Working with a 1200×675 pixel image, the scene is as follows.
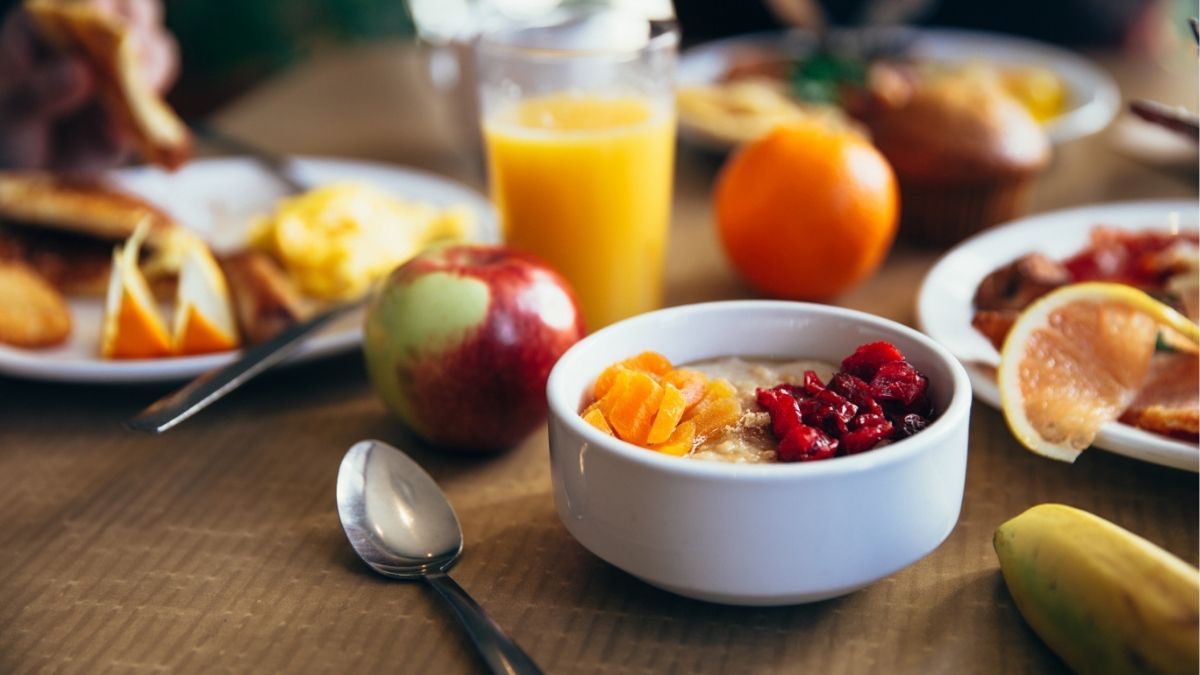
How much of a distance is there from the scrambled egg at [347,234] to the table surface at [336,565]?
0.18 meters

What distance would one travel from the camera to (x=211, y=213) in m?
1.83

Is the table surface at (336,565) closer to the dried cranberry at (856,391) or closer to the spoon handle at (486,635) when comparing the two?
the spoon handle at (486,635)

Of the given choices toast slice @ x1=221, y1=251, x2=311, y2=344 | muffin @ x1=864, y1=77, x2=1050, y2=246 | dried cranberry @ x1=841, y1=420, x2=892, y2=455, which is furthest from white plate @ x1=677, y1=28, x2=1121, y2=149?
dried cranberry @ x1=841, y1=420, x2=892, y2=455

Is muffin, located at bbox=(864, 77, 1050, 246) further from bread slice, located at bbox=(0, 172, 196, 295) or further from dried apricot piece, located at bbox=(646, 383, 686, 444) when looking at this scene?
bread slice, located at bbox=(0, 172, 196, 295)

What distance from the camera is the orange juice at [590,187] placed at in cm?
138

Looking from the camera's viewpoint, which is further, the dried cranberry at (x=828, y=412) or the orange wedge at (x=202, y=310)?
the orange wedge at (x=202, y=310)

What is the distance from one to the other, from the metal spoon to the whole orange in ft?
2.15

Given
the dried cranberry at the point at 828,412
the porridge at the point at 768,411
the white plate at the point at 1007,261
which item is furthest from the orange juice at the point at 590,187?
the dried cranberry at the point at 828,412

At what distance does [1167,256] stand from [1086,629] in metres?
0.72

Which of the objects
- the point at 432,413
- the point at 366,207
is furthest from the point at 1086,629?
the point at 366,207

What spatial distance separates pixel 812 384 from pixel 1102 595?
0.28 metres

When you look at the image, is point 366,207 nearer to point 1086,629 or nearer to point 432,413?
point 432,413

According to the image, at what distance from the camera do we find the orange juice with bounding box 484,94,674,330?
1381 millimetres

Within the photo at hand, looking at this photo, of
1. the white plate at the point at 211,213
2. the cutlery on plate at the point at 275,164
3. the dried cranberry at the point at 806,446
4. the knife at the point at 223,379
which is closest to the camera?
the dried cranberry at the point at 806,446
